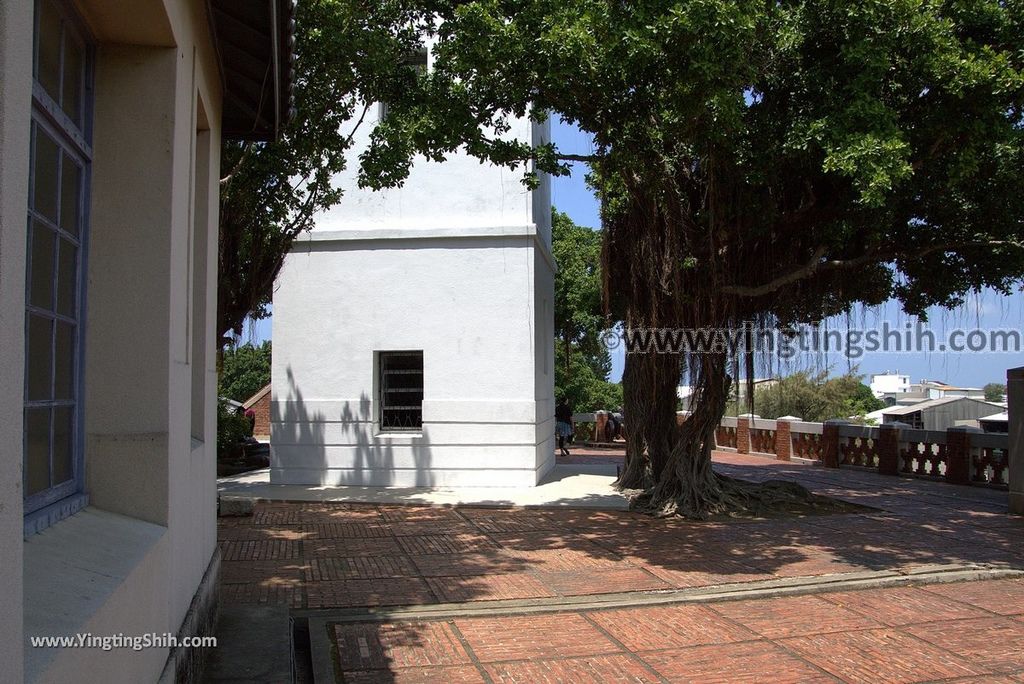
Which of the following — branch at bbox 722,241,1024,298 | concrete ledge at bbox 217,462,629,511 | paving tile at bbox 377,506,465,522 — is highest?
branch at bbox 722,241,1024,298

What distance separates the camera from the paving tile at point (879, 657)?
17.2 feet

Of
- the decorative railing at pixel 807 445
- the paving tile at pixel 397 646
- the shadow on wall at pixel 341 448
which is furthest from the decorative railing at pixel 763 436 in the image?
the paving tile at pixel 397 646

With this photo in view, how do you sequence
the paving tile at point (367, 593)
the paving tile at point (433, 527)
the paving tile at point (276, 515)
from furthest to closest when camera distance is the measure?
1. the paving tile at point (276, 515)
2. the paving tile at point (433, 527)
3. the paving tile at point (367, 593)

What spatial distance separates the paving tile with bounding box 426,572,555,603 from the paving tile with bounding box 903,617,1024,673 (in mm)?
3028

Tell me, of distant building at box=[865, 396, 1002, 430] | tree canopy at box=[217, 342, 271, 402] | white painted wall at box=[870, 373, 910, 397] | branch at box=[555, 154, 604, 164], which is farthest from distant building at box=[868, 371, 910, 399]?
branch at box=[555, 154, 604, 164]

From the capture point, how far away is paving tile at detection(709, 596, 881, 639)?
246 inches

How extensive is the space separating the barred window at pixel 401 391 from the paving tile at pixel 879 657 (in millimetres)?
8851

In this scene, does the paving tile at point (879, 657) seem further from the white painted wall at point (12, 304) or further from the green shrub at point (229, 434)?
the green shrub at point (229, 434)

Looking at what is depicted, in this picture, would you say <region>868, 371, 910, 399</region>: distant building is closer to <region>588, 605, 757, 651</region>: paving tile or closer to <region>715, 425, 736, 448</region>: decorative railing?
<region>715, 425, 736, 448</region>: decorative railing

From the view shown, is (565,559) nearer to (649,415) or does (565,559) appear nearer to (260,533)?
(260,533)

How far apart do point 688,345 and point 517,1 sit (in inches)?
209

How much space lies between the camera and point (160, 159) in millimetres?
3754

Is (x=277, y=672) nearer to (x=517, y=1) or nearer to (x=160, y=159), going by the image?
(x=160, y=159)

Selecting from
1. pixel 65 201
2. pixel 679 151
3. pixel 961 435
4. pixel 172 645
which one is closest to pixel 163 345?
pixel 65 201
